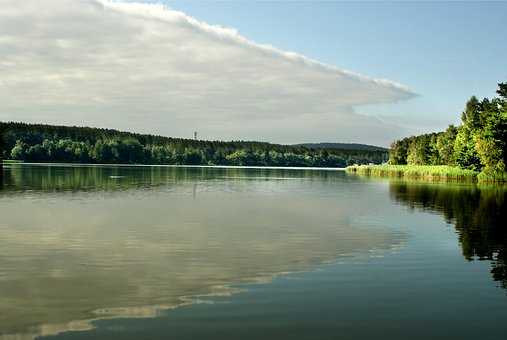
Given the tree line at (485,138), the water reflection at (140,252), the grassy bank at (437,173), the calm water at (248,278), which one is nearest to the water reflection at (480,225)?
the calm water at (248,278)

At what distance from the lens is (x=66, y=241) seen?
95.1ft

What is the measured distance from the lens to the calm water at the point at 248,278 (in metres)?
14.6

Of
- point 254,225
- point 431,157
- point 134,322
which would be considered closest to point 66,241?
point 254,225

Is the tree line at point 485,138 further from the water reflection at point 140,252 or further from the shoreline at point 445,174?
the water reflection at point 140,252

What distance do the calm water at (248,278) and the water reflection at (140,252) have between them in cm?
7

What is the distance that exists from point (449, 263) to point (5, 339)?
18626 mm

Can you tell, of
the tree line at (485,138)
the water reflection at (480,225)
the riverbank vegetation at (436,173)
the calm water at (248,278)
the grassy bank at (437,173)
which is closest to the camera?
the calm water at (248,278)

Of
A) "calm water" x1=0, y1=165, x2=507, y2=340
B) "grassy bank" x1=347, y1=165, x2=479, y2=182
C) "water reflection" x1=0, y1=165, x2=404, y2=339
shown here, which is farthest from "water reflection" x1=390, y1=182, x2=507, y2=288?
"grassy bank" x1=347, y1=165, x2=479, y2=182

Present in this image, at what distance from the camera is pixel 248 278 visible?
811 inches

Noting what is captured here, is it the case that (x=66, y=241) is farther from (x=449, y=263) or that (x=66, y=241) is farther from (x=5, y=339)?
(x=449, y=263)

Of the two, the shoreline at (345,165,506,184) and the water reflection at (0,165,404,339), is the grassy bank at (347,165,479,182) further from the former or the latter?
the water reflection at (0,165,404,339)

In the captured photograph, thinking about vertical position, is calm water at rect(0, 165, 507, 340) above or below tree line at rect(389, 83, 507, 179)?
below

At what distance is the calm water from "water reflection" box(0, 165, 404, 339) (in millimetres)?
70

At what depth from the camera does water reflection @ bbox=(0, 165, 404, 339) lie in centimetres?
1648
